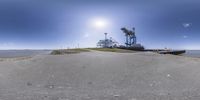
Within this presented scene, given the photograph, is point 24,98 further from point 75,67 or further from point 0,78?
point 75,67

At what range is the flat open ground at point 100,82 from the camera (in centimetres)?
1206

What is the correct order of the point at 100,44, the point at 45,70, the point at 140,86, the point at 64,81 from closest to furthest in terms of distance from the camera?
the point at 140,86, the point at 64,81, the point at 45,70, the point at 100,44

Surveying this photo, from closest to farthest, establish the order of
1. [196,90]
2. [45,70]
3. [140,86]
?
1. [196,90]
2. [140,86]
3. [45,70]

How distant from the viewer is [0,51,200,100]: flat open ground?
12.1 m

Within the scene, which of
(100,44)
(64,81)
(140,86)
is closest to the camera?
(140,86)

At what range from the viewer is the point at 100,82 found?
54.1 feet

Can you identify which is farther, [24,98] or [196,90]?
[196,90]

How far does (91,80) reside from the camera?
56.1 feet

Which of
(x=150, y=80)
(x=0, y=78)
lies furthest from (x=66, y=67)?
(x=150, y=80)

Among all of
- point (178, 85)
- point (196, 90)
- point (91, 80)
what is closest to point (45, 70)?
point (91, 80)

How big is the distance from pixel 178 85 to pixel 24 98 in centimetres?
821

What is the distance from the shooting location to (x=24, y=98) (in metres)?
11.2

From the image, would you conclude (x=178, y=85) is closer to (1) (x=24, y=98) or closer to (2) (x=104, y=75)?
(2) (x=104, y=75)

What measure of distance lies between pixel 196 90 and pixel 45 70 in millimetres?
10809
